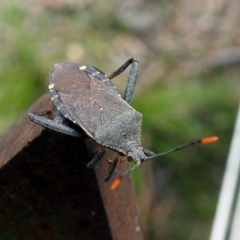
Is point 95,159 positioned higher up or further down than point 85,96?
further down

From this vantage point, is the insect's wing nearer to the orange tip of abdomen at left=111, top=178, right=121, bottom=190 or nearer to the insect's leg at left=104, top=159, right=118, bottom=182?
the insect's leg at left=104, top=159, right=118, bottom=182

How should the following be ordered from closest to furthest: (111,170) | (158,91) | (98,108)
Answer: (111,170)
(98,108)
(158,91)

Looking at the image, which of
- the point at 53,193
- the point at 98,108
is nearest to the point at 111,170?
the point at 53,193

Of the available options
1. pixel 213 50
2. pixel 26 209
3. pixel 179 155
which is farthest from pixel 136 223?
pixel 213 50

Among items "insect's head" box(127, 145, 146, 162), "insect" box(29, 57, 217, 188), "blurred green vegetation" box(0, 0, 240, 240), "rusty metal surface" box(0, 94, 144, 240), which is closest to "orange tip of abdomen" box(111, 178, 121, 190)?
"rusty metal surface" box(0, 94, 144, 240)

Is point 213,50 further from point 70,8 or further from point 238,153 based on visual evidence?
point 238,153

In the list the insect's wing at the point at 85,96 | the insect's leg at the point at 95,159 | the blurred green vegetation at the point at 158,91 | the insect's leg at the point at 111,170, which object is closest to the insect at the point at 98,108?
the insect's wing at the point at 85,96

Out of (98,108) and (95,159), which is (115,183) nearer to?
(95,159)

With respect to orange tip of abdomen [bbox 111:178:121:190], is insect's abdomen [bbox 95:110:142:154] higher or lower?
higher
